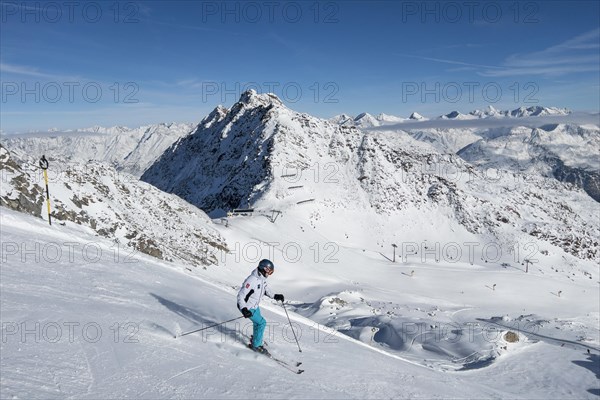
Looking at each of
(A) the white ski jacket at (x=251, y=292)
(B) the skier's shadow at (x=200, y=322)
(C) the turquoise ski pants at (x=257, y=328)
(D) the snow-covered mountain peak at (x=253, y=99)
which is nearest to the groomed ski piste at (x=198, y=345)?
(B) the skier's shadow at (x=200, y=322)

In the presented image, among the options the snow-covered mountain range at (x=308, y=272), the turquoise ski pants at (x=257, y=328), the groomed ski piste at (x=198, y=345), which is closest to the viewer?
the groomed ski piste at (x=198, y=345)

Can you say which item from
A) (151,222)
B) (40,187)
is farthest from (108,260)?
(151,222)

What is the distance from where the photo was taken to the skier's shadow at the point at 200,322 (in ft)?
31.8

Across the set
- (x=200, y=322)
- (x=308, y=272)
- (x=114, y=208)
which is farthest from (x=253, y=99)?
(x=200, y=322)

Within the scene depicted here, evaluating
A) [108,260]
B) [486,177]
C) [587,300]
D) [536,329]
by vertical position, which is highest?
[486,177]

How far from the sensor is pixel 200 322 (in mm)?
10320

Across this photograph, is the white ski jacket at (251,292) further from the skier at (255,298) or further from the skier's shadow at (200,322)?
the skier's shadow at (200,322)

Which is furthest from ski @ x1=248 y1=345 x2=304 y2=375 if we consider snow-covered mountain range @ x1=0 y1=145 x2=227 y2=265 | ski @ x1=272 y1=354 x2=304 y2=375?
snow-covered mountain range @ x1=0 y1=145 x2=227 y2=265

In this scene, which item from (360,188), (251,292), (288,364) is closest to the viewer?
(288,364)

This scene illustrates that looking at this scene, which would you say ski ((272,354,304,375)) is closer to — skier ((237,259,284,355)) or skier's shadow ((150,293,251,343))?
skier ((237,259,284,355))

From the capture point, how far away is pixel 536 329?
2286 centimetres

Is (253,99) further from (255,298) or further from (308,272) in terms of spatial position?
(255,298)

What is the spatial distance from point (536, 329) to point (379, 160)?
61.5 metres

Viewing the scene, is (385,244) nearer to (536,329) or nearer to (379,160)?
(379,160)
